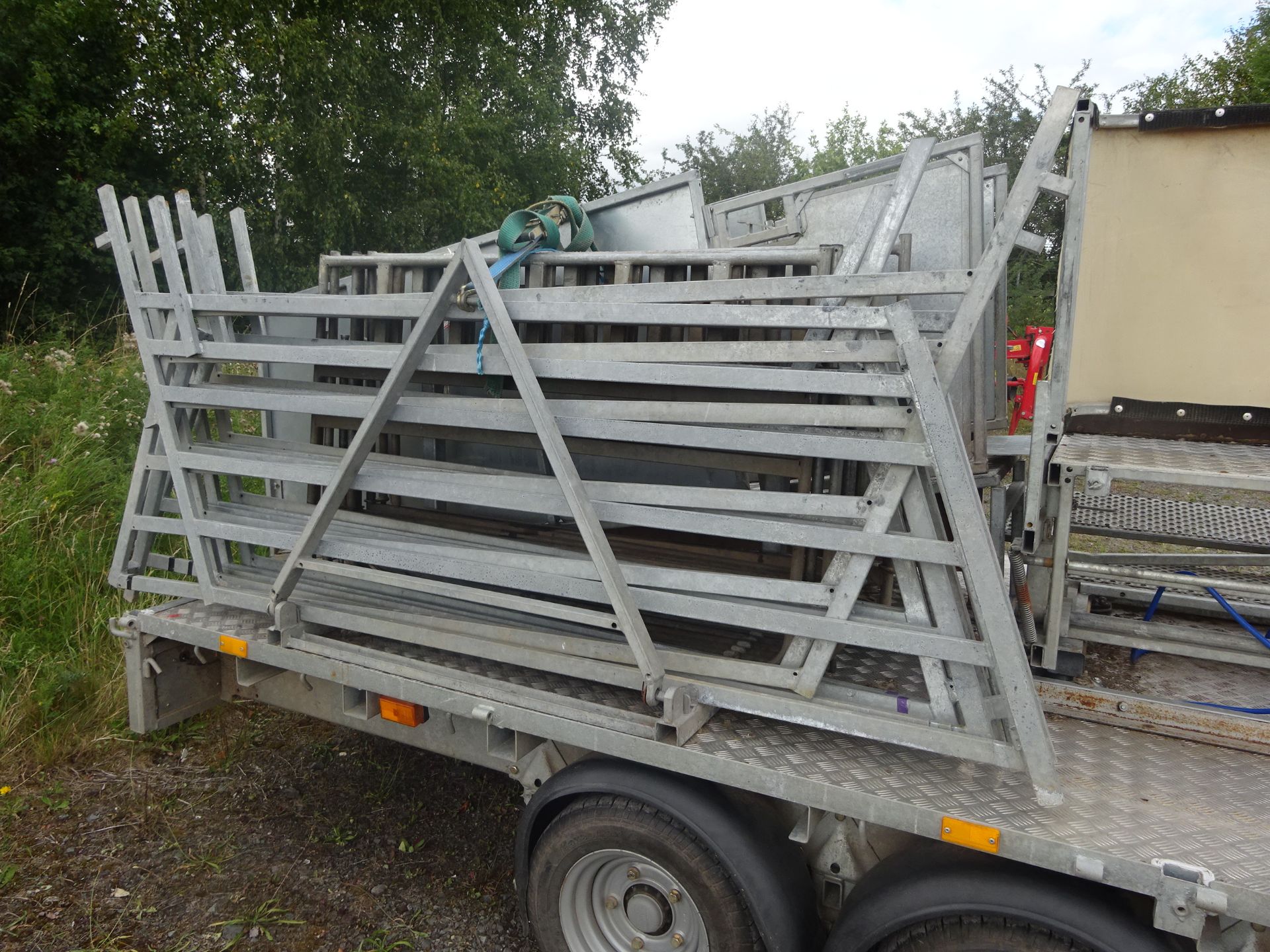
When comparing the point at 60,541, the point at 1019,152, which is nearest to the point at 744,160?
the point at 1019,152

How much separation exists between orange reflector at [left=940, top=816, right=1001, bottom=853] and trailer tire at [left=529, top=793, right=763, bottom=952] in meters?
0.63

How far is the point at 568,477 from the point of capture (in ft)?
8.09

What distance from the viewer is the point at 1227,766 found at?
2.36 meters

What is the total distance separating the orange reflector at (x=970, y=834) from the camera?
6.33 ft

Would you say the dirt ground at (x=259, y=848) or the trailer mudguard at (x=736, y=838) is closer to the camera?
the trailer mudguard at (x=736, y=838)

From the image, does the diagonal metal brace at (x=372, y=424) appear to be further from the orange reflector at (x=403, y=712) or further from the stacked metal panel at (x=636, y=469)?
the orange reflector at (x=403, y=712)

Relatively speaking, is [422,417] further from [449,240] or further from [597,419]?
[449,240]

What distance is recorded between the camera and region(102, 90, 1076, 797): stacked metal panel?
2174 millimetres

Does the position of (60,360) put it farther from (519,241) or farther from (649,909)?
(649,909)

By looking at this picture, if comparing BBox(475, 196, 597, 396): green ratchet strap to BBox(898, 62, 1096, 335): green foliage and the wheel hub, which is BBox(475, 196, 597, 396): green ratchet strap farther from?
BBox(898, 62, 1096, 335): green foliage

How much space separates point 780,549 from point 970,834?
1.17 meters

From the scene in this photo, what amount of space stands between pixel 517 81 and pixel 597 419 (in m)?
12.4

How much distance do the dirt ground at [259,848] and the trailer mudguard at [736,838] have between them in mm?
978

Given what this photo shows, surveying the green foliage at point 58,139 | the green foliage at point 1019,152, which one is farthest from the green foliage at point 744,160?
the green foliage at point 58,139
